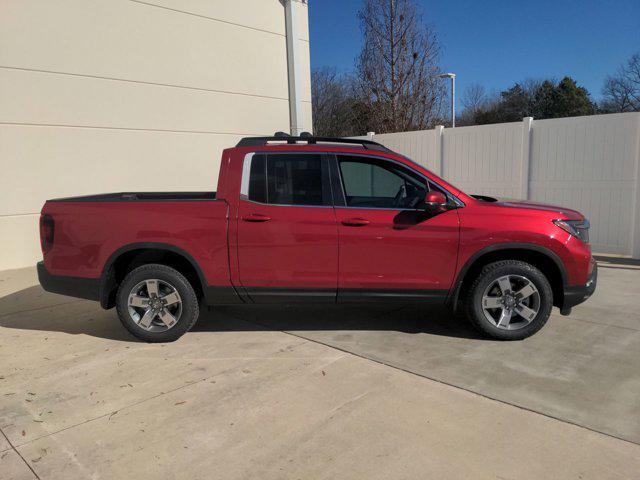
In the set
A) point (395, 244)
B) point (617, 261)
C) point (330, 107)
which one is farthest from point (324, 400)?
point (330, 107)

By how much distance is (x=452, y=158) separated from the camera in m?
10.7

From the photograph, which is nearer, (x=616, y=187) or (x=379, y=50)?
(x=616, y=187)

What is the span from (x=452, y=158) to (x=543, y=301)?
21.5ft

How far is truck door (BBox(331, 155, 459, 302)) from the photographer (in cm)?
458

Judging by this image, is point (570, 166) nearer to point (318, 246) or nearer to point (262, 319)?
point (318, 246)

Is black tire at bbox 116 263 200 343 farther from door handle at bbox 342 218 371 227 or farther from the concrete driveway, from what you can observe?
door handle at bbox 342 218 371 227

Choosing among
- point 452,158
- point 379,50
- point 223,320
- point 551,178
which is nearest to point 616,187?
point 551,178

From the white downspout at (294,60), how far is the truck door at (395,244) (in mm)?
7464

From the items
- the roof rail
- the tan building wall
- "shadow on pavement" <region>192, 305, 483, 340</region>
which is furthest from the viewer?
the tan building wall

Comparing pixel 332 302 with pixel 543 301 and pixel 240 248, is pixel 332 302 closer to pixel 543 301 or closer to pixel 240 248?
pixel 240 248

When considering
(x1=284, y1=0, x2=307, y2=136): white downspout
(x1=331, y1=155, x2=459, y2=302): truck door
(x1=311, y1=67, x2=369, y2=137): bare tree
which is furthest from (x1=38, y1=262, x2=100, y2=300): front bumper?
(x1=311, y1=67, x2=369, y2=137): bare tree

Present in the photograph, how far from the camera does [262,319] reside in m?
5.61

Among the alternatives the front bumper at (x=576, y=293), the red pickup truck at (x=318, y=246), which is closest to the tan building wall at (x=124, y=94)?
the red pickup truck at (x=318, y=246)

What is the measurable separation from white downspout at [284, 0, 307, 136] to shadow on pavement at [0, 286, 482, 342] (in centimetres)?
692
